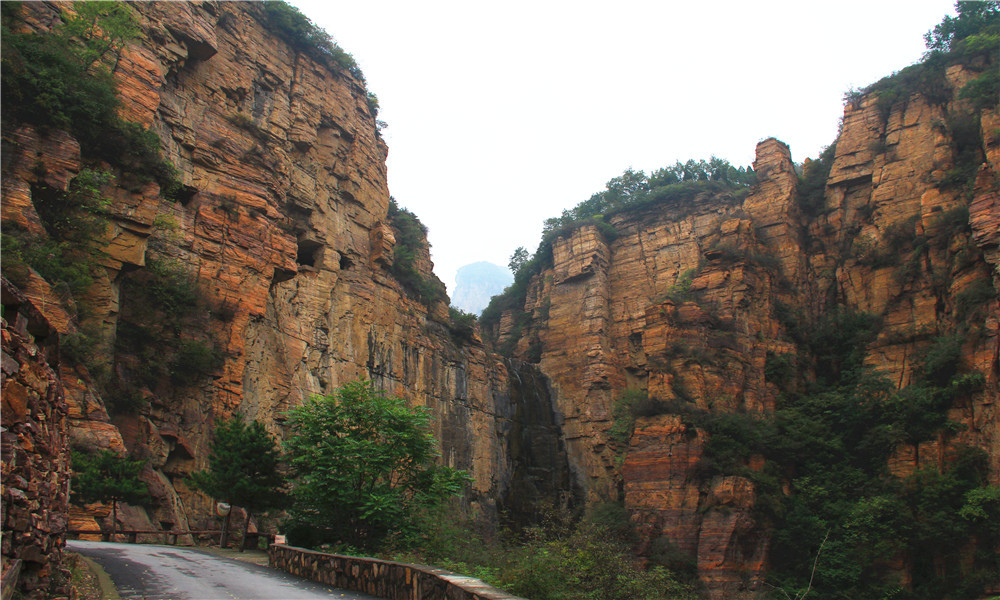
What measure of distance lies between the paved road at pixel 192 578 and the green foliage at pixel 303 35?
28637 millimetres

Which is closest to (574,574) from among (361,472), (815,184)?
(361,472)

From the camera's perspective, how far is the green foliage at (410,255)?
39.6m

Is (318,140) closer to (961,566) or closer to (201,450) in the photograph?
(201,450)

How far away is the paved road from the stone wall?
246 centimetres

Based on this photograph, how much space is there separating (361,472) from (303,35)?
1146 inches

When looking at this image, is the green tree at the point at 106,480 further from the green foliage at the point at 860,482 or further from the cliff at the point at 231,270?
the green foliage at the point at 860,482

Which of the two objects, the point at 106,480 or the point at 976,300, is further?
the point at 976,300

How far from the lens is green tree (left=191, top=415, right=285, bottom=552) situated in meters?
16.9

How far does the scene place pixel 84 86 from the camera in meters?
21.6

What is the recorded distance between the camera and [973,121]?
3681cm

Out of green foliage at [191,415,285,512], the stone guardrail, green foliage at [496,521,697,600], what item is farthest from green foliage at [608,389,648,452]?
the stone guardrail

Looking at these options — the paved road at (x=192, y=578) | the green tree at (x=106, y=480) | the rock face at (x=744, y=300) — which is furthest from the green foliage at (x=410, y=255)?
the paved road at (x=192, y=578)

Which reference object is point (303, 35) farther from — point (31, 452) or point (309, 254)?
point (31, 452)

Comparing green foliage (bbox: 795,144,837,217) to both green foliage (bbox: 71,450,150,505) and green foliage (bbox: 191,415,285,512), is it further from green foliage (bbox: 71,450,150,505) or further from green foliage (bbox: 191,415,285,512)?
green foliage (bbox: 71,450,150,505)
